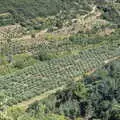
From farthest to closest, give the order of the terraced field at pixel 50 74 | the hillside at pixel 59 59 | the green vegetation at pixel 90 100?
the terraced field at pixel 50 74 → the hillside at pixel 59 59 → the green vegetation at pixel 90 100

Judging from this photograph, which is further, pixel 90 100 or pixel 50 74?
pixel 50 74

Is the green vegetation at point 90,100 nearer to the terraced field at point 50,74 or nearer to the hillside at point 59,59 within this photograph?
the hillside at point 59,59

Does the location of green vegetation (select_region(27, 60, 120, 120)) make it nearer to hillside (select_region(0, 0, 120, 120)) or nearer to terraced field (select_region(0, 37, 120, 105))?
hillside (select_region(0, 0, 120, 120))

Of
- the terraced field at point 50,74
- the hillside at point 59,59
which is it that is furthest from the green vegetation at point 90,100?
the terraced field at point 50,74

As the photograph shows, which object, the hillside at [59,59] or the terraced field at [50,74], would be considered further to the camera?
the terraced field at [50,74]

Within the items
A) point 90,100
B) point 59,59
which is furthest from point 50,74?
point 90,100

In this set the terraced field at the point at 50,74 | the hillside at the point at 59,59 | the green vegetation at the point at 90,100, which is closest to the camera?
the green vegetation at the point at 90,100

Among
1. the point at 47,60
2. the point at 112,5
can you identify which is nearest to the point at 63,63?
the point at 47,60

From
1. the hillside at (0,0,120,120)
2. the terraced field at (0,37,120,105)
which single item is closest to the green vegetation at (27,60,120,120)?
the hillside at (0,0,120,120)

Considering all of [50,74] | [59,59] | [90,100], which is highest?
[59,59]

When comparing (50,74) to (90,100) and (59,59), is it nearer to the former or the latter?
(59,59)

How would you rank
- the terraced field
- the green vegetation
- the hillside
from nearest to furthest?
1. the green vegetation
2. the hillside
3. the terraced field
